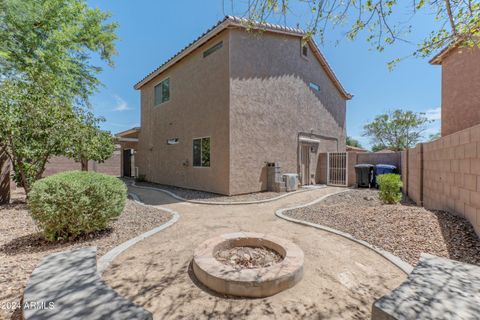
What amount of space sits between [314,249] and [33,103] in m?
8.81

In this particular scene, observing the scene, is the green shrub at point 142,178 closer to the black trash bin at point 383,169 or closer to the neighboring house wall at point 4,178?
the neighboring house wall at point 4,178

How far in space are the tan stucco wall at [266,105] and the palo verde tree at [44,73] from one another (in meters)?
6.03

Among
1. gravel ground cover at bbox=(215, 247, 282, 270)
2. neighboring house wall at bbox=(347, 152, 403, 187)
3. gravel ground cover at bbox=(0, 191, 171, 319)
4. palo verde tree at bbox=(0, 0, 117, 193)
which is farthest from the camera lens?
neighboring house wall at bbox=(347, 152, 403, 187)

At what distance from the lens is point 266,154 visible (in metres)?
9.69

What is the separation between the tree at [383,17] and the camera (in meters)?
3.41

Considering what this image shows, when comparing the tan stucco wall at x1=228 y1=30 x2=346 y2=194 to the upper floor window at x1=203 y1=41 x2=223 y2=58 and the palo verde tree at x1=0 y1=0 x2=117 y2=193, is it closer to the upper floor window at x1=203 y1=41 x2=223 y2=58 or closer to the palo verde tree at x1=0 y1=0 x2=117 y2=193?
the upper floor window at x1=203 y1=41 x2=223 y2=58

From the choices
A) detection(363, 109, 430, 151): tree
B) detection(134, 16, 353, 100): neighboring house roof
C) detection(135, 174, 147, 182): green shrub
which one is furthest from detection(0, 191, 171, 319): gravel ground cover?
detection(363, 109, 430, 151): tree

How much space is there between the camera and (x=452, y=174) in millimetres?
4512

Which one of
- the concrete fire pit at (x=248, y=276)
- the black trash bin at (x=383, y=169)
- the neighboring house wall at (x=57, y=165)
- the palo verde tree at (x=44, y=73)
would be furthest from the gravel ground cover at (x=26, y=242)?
the black trash bin at (x=383, y=169)

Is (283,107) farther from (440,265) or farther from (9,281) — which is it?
(9,281)

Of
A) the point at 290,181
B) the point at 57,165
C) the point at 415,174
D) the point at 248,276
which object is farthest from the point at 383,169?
the point at 57,165

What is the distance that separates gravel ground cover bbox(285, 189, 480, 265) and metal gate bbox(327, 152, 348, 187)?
683 centimetres

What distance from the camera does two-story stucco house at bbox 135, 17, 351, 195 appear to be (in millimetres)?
8789

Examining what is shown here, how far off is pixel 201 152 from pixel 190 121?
1.79m
